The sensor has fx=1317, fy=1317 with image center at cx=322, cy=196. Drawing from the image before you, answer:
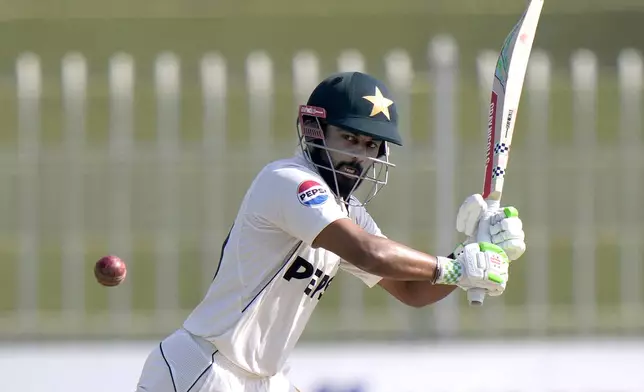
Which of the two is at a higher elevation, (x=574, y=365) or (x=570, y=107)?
(x=570, y=107)

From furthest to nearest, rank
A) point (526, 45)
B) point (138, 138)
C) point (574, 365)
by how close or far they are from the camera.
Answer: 1. point (138, 138)
2. point (574, 365)
3. point (526, 45)

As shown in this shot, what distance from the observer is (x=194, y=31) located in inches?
396

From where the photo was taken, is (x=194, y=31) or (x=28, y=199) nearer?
(x=28, y=199)

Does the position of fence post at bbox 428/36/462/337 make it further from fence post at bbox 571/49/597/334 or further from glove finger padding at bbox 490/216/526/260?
glove finger padding at bbox 490/216/526/260

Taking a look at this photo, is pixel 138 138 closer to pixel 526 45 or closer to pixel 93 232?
pixel 93 232

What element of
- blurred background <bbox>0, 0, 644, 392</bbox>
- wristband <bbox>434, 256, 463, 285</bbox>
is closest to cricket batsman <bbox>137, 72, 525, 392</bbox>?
wristband <bbox>434, 256, 463, 285</bbox>

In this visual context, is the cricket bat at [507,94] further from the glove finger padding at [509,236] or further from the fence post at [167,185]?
the fence post at [167,185]

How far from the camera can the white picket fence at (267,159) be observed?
24.6 feet

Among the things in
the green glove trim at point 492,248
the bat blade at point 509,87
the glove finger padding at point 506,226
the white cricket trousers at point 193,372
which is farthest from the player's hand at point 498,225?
the white cricket trousers at point 193,372

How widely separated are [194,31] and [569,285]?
3708 mm

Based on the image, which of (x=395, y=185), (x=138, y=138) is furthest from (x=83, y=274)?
(x=395, y=185)

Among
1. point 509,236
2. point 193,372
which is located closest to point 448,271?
point 509,236

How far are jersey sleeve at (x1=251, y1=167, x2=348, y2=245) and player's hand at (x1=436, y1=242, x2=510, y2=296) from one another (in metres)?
0.35

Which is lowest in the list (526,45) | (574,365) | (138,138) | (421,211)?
(574,365)
